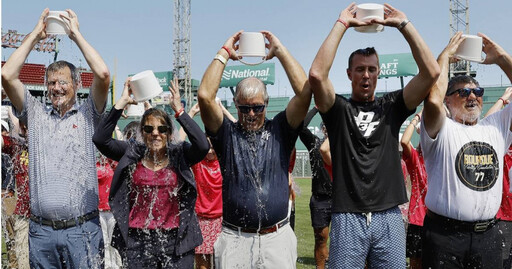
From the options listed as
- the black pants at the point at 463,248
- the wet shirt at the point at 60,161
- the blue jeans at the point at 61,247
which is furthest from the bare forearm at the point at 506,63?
the blue jeans at the point at 61,247

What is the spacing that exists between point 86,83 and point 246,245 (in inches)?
1521

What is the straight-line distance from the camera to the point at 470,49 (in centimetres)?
394

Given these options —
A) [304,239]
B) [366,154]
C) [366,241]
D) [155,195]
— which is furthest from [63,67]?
[304,239]

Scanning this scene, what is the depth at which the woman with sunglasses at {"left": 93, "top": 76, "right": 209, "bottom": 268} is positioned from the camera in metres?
3.84

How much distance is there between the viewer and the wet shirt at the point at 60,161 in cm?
379

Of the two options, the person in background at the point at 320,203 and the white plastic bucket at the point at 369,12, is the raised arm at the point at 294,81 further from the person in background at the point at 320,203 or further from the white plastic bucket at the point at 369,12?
the person in background at the point at 320,203

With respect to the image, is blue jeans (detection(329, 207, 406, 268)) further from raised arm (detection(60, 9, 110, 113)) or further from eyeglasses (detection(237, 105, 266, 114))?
raised arm (detection(60, 9, 110, 113))

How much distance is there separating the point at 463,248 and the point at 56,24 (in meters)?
3.53

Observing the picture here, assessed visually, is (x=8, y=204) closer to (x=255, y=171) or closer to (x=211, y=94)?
(x=211, y=94)

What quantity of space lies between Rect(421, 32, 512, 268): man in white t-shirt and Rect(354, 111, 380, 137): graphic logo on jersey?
1.66ft

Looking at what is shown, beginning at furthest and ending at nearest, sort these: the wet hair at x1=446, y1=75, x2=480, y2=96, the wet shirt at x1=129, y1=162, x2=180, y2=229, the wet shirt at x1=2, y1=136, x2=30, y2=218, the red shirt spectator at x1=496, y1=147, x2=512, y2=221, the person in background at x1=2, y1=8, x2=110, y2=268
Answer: the wet shirt at x1=2, y1=136, x2=30, y2=218 → the red shirt spectator at x1=496, y1=147, x2=512, y2=221 → the wet hair at x1=446, y1=75, x2=480, y2=96 → the wet shirt at x1=129, y1=162, x2=180, y2=229 → the person in background at x1=2, y1=8, x2=110, y2=268

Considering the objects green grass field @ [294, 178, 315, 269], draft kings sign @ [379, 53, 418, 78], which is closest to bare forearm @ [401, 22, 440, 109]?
green grass field @ [294, 178, 315, 269]

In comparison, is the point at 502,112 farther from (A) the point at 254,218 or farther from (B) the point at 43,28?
(B) the point at 43,28

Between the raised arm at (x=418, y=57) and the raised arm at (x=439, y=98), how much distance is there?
17cm
